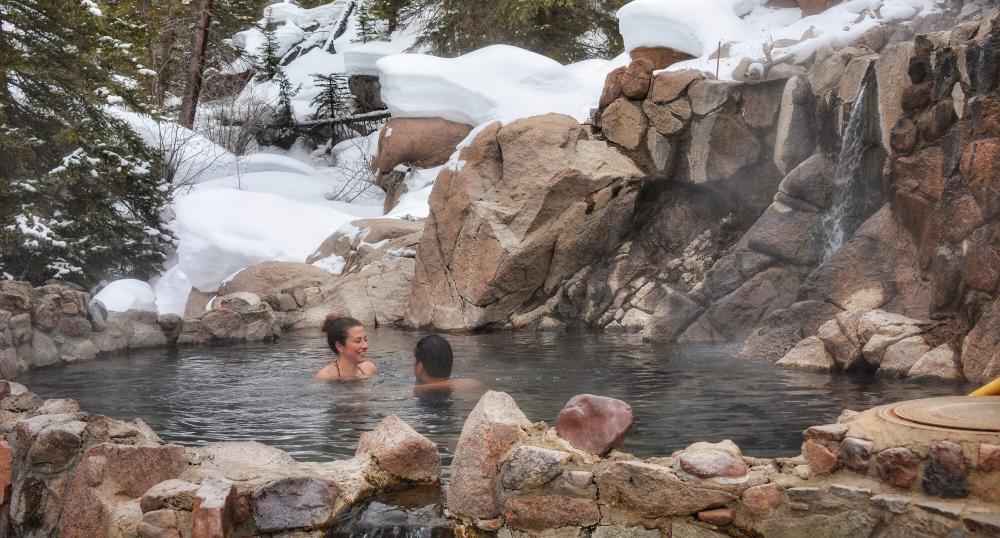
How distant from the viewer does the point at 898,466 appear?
10.8ft

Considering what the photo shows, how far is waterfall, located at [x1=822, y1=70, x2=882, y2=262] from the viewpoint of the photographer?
9.86m

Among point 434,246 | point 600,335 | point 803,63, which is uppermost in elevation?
point 803,63

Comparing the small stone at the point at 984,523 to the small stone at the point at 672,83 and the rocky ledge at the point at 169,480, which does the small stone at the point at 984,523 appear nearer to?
the rocky ledge at the point at 169,480

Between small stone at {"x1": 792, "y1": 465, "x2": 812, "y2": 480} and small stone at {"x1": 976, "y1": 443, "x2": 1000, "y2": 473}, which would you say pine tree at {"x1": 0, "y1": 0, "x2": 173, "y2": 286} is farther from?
small stone at {"x1": 976, "y1": 443, "x2": 1000, "y2": 473}

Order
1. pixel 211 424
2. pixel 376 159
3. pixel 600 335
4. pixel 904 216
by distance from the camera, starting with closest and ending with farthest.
→ pixel 211 424
pixel 904 216
pixel 600 335
pixel 376 159

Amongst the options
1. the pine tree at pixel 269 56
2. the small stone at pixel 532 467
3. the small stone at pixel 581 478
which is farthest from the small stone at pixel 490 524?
the pine tree at pixel 269 56

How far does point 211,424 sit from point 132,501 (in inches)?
92.5

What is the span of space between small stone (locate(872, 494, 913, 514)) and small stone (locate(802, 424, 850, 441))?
0.93 ft

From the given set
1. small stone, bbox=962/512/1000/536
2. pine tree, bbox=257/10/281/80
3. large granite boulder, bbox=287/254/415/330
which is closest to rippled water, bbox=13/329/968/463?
small stone, bbox=962/512/1000/536

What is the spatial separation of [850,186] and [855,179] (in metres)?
0.09

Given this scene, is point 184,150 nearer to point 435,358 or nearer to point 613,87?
point 613,87

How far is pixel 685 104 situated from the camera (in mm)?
12805

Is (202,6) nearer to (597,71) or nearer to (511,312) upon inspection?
(597,71)

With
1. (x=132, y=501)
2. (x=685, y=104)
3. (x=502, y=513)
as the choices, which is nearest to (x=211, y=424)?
(x=132, y=501)
